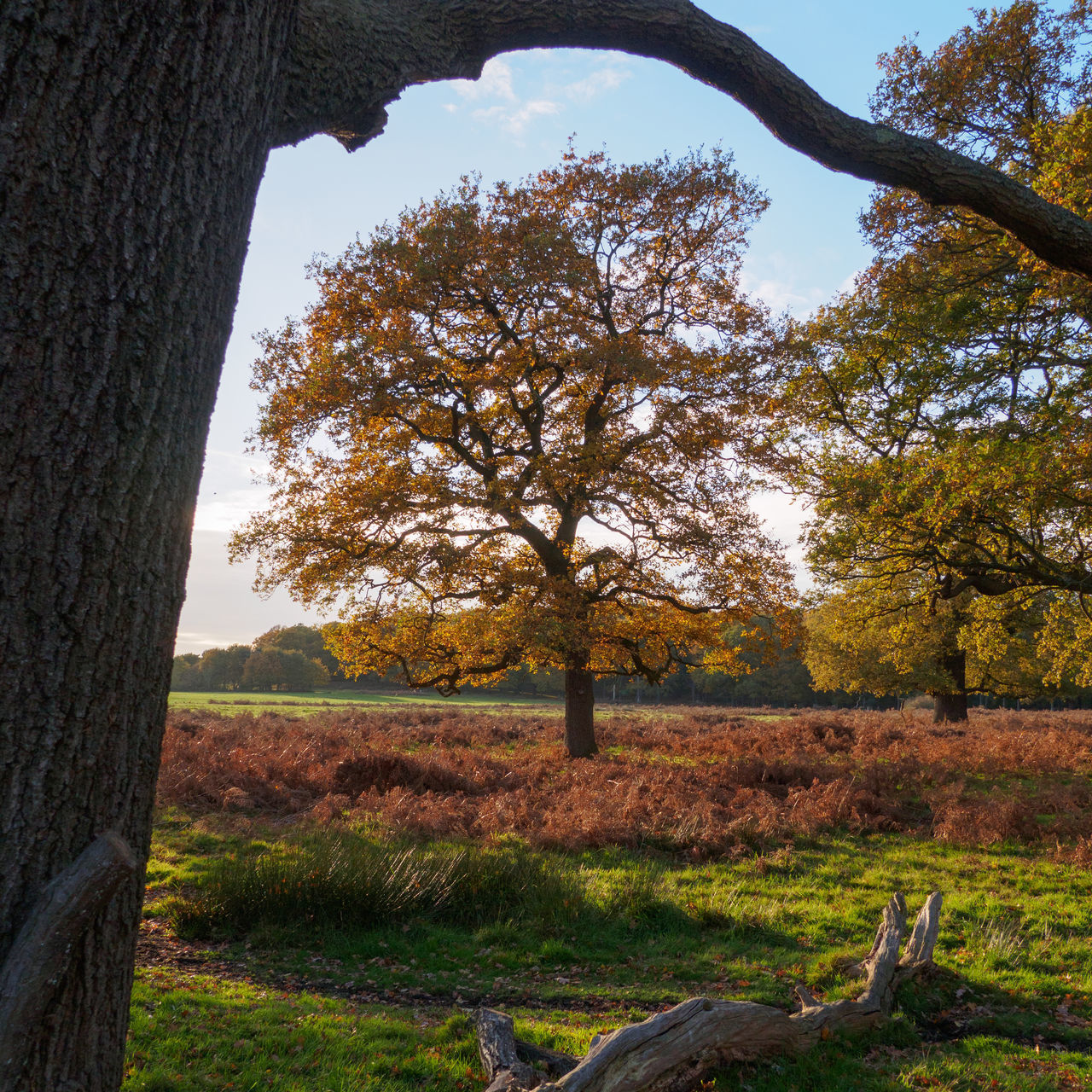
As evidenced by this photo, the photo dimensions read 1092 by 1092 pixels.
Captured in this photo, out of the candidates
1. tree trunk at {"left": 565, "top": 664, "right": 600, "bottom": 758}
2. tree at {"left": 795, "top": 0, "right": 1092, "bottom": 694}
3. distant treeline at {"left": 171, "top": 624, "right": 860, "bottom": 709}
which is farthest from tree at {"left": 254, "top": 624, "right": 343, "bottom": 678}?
tree at {"left": 795, "top": 0, "right": 1092, "bottom": 694}

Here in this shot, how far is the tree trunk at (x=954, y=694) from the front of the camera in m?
31.0

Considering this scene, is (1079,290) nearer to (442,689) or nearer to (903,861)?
(903,861)

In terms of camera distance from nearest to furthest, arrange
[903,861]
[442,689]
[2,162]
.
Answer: [2,162] → [903,861] → [442,689]

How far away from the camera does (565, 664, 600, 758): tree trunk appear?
18.8 metres

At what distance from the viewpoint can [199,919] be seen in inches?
301

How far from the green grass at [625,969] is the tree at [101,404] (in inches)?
121

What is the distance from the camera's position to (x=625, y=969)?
696cm

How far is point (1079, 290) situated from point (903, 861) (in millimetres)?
8477

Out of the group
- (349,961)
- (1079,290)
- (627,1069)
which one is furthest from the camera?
(1079,290)

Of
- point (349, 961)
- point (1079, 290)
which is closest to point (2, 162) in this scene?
point (349, 961)

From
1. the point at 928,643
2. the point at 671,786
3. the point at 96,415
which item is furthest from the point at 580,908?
the point at 928,643

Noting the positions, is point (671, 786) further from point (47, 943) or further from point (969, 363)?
point (47, 943)

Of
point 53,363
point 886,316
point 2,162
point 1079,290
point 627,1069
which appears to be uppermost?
point 886,316

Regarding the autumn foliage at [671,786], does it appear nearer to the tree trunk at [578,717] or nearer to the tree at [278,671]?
the tree trunk at [578,717]
